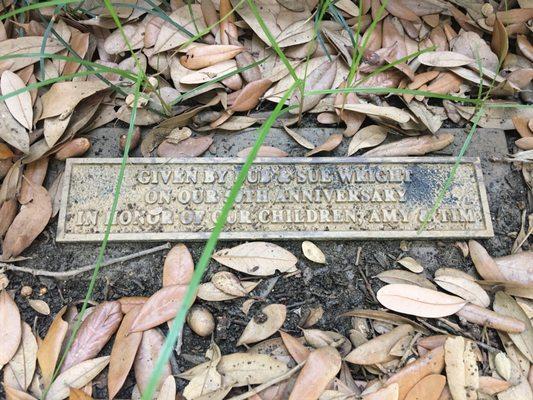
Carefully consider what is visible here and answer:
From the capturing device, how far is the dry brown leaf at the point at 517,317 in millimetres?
1278

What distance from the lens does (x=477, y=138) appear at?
1.57 meters

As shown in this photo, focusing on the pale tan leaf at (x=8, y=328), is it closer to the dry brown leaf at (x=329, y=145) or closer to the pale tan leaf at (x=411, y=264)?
the dry brown leaf at (x=329, y=145)

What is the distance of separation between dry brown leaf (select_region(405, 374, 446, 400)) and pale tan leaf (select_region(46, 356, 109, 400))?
2.54ft

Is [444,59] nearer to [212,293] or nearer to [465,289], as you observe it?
[465,289]

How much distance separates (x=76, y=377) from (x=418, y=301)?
0.91 meters

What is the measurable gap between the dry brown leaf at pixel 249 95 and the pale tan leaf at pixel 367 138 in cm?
33

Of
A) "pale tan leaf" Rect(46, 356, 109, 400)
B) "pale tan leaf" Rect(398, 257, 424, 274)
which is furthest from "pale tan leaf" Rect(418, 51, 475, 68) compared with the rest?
"pale tan leaf" Rect(46, 356, 109, 400)

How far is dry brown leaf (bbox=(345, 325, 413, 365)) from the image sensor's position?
48.9 inches

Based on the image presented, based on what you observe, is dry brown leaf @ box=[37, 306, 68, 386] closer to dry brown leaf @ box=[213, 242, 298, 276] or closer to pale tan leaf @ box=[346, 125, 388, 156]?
dry brown leaf @ box=[213, 242, 298, 276]

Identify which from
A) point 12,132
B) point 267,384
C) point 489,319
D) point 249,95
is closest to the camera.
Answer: point 267,384

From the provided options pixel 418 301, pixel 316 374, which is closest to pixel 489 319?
pixel 418 301

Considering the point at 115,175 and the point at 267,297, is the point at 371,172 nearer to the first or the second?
the point at 267,297

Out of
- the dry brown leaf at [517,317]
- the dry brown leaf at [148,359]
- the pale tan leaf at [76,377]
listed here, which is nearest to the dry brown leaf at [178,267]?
the dry brown leaf at [148,359]

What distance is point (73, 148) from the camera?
149 centimetres
